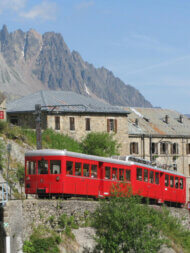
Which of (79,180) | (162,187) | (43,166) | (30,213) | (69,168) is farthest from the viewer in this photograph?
(162,187)

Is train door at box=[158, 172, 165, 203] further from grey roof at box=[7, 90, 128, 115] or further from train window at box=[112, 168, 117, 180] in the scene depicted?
grey roof at box=[7, 90, 128, 115]

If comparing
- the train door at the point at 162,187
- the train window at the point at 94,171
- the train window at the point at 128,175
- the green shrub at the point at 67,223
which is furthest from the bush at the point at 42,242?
the train door at the point at 162,187

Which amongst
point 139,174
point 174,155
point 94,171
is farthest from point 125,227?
point 174,155

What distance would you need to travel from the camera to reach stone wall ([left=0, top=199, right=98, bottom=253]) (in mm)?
26047

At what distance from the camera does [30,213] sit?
92.1 ft

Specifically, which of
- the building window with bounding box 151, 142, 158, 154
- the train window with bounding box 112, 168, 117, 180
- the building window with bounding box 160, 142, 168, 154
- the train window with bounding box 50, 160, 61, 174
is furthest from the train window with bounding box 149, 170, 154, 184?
the building window with bounding box 160, 142, 168, 154

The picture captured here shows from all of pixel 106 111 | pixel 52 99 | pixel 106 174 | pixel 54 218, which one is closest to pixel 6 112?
pixel 52 99

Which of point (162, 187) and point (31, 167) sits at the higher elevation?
point (31, 167)

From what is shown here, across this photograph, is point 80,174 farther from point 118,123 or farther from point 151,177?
point 118,123

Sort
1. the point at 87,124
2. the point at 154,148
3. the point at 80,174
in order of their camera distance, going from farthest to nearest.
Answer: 1. the point at 154,148
2. the point at 87,124
3. the point at 80,174

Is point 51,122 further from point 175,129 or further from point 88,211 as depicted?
point 88,211

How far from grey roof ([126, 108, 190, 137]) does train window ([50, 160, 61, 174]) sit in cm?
3518

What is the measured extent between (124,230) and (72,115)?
100 feet

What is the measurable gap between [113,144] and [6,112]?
11617 millimetres
